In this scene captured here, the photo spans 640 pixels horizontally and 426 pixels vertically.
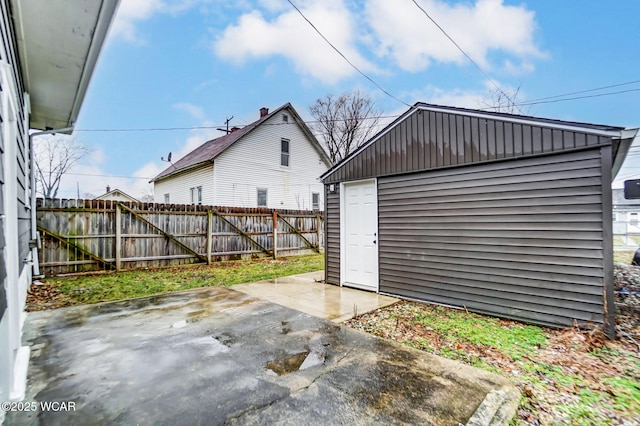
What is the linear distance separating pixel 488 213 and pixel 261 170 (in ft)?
39.2

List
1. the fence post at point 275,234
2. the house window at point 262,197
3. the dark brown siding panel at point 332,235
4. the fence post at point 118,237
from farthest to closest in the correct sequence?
the house window at point 262,197, the fence post at point 275,234, the fence post at point 118,237, the dark brown siding panel at point 332,235

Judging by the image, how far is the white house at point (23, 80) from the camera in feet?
6.58

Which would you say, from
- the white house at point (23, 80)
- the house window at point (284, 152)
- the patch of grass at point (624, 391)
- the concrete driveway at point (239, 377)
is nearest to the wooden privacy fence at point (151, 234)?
the white house at point (23, 80)

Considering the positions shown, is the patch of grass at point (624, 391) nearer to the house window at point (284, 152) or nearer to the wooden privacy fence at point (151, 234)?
the wooden privacy fence at point (151, 234)

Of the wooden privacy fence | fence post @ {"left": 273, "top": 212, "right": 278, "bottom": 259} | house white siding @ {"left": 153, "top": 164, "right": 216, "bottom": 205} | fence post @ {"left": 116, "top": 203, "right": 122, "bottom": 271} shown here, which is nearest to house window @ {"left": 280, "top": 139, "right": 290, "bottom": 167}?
house white siding @ {"left": 153, "top": 164, "right": 216, "bottom": 205}

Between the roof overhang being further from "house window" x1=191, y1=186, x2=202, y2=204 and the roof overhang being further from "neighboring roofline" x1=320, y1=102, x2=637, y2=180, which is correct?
"house window" x1=191, y1=186, x2=202, y2=204

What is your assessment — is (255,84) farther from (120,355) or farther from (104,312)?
(120,355)

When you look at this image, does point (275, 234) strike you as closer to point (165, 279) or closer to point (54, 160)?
point (165, 279)

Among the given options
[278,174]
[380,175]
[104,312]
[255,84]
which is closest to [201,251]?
[104,312]

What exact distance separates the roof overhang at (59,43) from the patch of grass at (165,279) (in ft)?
11.2

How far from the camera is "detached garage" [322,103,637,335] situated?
3.55 metres

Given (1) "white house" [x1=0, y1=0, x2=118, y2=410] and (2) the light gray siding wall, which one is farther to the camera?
(2) the light gray siding wall

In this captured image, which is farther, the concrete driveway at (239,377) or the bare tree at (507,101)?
the bare tree at (507,101)

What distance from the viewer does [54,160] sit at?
2123cm
